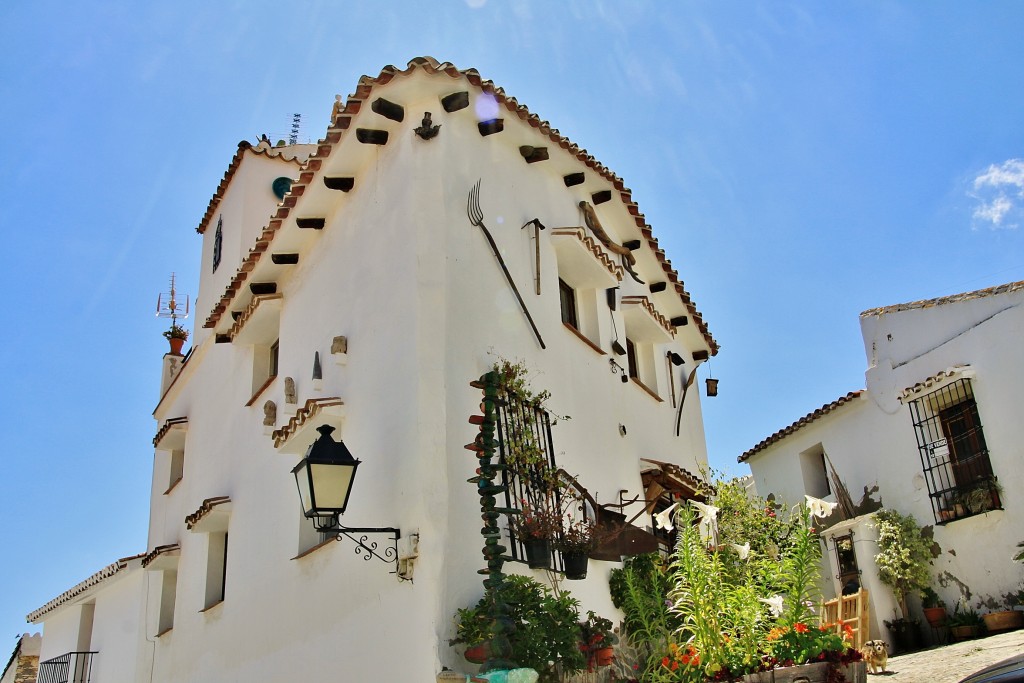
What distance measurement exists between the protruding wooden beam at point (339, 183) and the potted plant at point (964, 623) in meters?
10.2

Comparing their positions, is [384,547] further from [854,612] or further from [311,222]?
[854,612]

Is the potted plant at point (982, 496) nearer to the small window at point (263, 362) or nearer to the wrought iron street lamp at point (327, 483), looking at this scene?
the wrought iron street lamp at point (327, 483)

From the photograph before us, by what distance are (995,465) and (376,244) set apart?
9.51 m

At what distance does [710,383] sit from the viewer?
14859mm

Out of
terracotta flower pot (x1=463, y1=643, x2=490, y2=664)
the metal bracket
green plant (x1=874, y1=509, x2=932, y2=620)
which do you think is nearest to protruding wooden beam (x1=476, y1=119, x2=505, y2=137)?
the metal bracket

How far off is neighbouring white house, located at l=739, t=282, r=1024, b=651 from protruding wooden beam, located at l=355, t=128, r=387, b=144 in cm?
927

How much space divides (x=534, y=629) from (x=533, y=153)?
527 cm

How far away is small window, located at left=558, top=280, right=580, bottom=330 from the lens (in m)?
10.8

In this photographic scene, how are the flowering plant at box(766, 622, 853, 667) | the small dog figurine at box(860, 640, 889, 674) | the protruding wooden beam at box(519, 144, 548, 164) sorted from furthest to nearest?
the small dog figurine at box(860, 640, 889, 674) < the protruding wooden beam at box(519, 144, 548, 164) < the flowering plant at box(766, 622, 853, 667)

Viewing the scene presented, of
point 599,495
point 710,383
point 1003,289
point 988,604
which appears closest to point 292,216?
point 599,495

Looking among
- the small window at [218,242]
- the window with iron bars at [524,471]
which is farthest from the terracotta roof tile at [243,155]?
the window with iron bars at [524,471]

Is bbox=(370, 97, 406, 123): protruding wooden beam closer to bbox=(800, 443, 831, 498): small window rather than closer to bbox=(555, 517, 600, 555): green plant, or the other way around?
bbox=(555, 517, 600, 555): green plant

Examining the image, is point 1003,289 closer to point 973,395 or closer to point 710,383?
point 973,395

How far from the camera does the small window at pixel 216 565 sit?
1175cm
